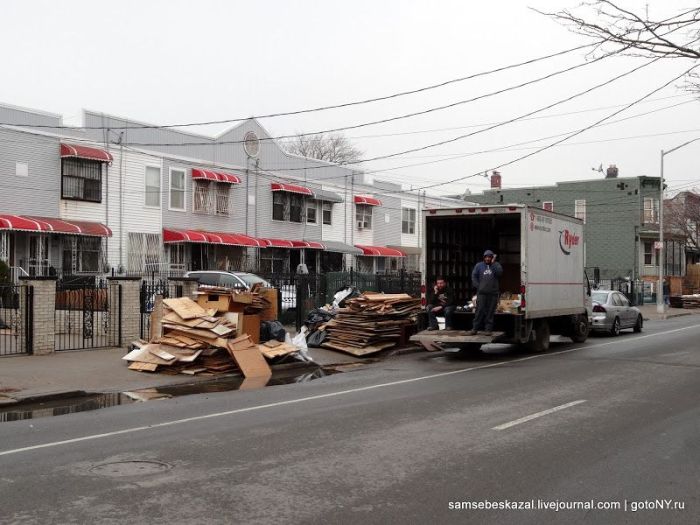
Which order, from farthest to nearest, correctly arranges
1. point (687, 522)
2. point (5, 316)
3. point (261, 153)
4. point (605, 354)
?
point (261, 153) → point (5, 316) → point (605, 354) → point (687, 522)

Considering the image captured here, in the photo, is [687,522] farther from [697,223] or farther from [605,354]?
[697,223]

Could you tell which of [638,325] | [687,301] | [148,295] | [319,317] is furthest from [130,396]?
[687,301]

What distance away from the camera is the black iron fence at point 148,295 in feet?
56.4

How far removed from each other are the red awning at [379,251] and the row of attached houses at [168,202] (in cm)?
8

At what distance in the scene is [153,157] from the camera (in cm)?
3048

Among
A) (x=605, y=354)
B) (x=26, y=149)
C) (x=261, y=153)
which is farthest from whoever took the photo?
(x=261, y=153)

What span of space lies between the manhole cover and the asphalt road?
17 millimetres

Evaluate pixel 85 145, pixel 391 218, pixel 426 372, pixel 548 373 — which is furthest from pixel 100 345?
pixel 391 218

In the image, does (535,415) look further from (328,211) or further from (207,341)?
(328,211)

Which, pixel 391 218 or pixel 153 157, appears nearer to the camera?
pixel 153 157

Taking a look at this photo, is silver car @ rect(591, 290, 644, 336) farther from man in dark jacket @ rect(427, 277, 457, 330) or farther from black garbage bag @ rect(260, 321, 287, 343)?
black garbage bag @ rect(260, 321, 287, 343)

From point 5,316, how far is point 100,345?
287 centimetres

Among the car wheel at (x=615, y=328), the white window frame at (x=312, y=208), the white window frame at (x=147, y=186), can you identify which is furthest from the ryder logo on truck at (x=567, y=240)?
the white window frame at (x=312, y=208)

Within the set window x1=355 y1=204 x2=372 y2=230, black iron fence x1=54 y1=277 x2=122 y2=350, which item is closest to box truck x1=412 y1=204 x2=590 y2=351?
black iron fence x1=54 y1=277 x2=122 y2=350
